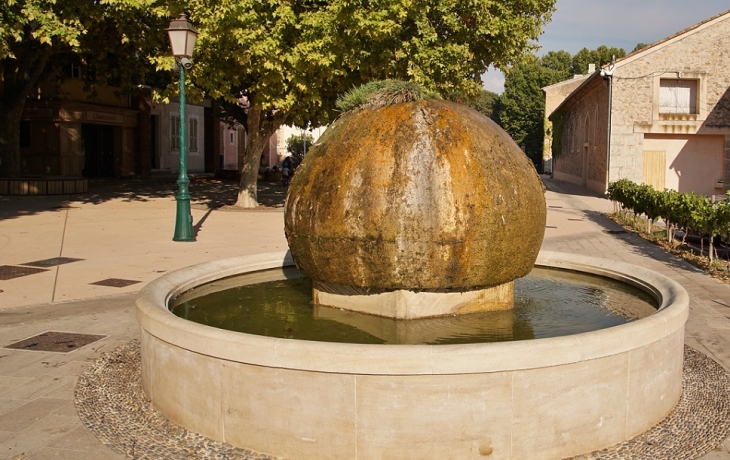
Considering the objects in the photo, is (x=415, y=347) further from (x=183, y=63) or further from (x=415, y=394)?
(x=183, y=63)

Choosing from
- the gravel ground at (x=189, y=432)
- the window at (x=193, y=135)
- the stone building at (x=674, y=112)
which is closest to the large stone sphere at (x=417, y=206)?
the gravel ground at (x=189, y=432)

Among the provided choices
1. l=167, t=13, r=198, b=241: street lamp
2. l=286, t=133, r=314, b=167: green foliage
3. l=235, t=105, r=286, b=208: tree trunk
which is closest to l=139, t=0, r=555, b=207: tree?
l=235, t=105, r=286, b=208: tree trunk

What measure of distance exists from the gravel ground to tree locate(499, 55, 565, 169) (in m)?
61.8

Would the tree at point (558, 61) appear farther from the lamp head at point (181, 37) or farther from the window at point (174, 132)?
the lamp head at point (181, 37)

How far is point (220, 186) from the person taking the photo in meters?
31.9

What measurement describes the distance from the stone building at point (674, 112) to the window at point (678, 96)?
0.04 metres

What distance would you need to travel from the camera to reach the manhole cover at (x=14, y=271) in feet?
33.8

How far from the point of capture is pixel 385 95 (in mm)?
5949

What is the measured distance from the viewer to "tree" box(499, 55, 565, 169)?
66938 millimetres

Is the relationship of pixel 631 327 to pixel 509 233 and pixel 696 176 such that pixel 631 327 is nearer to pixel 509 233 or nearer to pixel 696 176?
pixel 509 233

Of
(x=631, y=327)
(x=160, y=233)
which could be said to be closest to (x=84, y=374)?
(x=631, y=327)

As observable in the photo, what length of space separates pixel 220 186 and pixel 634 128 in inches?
713

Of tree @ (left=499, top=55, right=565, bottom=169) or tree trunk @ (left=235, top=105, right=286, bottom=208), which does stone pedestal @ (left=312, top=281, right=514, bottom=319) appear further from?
tree @ (left=499, top=55, right=565, bottom=169)

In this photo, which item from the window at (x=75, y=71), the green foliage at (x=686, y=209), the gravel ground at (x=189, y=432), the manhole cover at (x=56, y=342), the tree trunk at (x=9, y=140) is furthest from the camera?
the window at (x=75, y=71)
